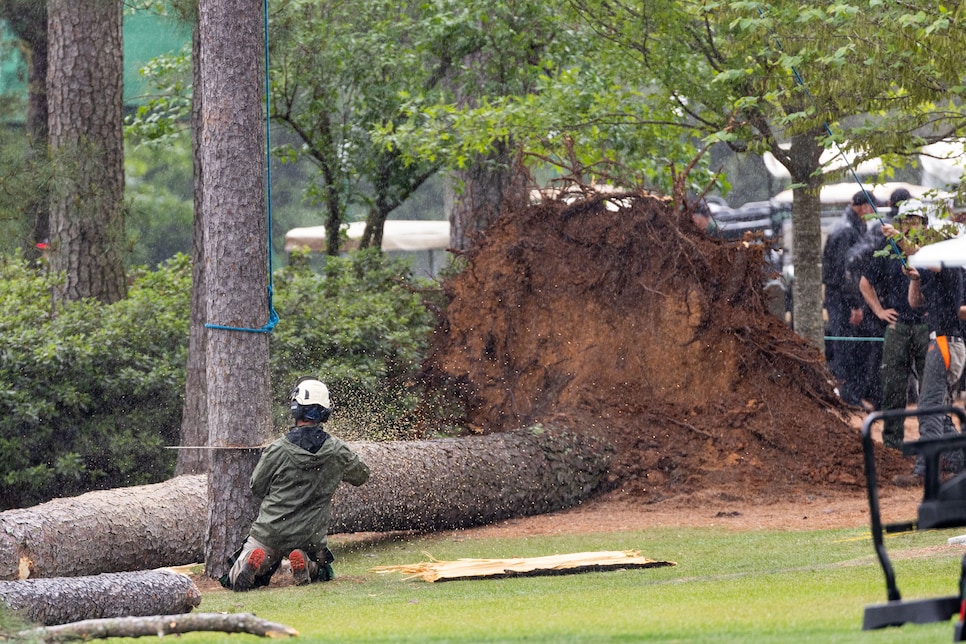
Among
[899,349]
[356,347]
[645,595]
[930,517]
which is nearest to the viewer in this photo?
[930,517]

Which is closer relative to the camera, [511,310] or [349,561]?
[349,561]

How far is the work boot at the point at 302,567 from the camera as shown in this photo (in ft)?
31.1

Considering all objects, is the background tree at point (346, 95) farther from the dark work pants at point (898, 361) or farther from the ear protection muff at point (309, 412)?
the ear protection muff at point (309, 412)

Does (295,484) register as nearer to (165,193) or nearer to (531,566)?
(531,566)

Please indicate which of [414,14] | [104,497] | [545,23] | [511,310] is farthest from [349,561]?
[414,14]

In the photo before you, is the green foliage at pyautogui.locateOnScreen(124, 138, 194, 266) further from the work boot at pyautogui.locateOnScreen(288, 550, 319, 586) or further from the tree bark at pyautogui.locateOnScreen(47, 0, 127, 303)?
the work boot at pyautogui.locateOnScreen(288, 550, 319, 586)

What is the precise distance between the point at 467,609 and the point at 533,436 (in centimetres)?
582

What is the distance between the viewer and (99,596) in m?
7.66

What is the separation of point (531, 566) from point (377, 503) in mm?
2417

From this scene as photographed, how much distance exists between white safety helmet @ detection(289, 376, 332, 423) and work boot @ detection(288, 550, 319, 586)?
3.18ft

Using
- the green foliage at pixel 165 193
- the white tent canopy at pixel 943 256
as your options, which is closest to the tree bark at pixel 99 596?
the white tent canopy at pixel 943 256

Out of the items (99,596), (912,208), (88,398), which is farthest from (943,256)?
(88,398)

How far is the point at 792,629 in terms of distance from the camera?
5910 millimetres

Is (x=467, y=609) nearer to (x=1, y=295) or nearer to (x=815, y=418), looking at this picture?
(x=815, y=418)
